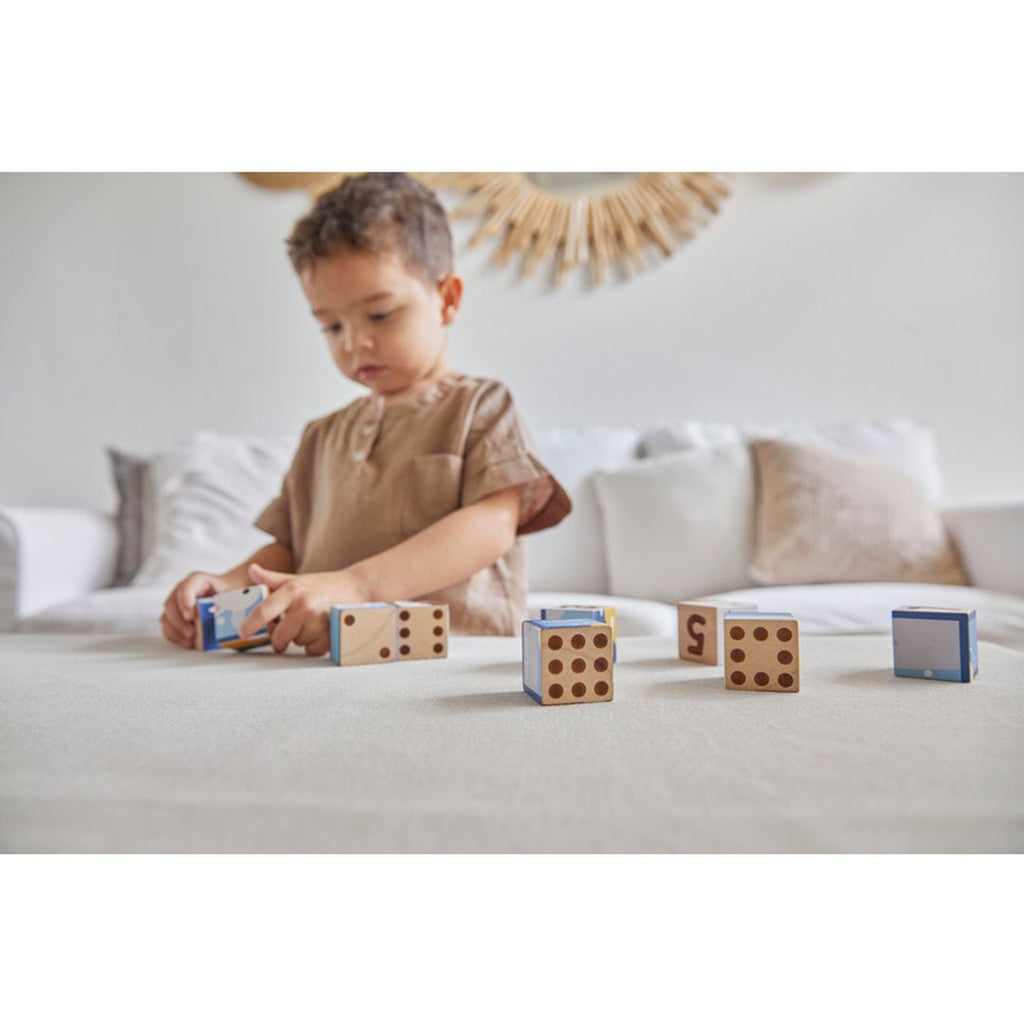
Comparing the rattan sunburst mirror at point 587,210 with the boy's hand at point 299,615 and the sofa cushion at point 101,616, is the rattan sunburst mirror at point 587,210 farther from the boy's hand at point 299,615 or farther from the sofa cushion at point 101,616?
the boy's hand at point 299,615

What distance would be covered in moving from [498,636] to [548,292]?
1198mm

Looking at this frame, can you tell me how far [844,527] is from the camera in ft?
4.30

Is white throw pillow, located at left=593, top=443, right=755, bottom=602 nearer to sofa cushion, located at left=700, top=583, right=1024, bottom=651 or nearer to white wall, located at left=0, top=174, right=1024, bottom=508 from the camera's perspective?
sofa cushion, located at left=700, top=583, right=1024, bottom=651

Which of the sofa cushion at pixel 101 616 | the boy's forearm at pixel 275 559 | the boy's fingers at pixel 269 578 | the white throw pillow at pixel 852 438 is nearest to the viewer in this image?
the boy's fingers at pixel 269 578

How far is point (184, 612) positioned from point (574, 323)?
1.29 metres

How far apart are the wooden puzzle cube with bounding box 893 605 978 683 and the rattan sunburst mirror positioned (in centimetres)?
146

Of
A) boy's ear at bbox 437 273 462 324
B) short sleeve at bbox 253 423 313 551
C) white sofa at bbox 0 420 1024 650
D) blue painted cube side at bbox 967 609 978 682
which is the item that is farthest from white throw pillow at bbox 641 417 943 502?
blue painted cube side at bbox 967 609 978 682

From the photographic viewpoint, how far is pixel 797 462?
138cm

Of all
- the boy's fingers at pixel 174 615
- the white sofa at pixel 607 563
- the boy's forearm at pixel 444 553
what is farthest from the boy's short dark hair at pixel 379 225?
the white sofa at pixel 607 563

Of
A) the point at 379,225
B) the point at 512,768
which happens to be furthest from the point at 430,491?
the point at 512,768

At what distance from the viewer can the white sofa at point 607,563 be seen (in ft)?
3.79

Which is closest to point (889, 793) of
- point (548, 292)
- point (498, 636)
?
point (498, 636)

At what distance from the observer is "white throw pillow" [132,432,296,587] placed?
1.51 m

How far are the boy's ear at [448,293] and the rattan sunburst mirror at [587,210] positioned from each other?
90 cm
